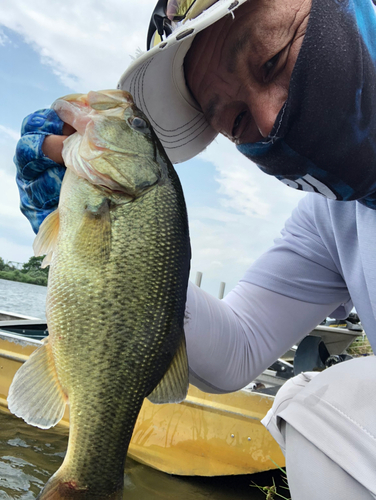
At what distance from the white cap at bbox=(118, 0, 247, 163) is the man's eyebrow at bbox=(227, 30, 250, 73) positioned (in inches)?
5.8

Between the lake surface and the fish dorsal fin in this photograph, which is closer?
the fish dorsal fin

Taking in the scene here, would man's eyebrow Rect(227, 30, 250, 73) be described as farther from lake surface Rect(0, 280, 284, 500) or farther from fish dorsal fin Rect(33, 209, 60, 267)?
lake surface Rect(0, 280, 284, 500)

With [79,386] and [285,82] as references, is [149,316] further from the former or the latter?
[285,82]

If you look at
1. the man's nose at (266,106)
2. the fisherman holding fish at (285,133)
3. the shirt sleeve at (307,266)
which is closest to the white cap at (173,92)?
the fisherman holding fish at (285,133)

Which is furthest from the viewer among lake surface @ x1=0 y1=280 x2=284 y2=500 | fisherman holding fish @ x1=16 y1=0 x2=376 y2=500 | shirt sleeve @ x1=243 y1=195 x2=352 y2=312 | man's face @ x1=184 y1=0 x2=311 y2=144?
lake surface @ x1=0 y1=280 x2=284 y2=500

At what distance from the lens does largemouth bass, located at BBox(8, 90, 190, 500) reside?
1.25 metres

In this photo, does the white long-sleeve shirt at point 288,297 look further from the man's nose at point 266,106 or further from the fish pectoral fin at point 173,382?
the man's nose at point 266,106

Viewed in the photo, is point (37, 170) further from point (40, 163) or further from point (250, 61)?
point (250, 61)

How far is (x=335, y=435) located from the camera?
1.24 m

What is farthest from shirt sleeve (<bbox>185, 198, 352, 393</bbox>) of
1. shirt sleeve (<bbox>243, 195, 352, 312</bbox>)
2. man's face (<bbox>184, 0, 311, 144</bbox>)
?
man's face (<bbox>184, 0, 311, 144</bbox>)

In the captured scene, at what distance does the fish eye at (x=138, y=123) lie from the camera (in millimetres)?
1438

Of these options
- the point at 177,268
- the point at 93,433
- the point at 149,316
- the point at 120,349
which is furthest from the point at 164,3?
the point at 93,433

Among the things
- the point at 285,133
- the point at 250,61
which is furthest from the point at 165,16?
the point at 285,133

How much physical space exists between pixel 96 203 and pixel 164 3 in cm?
87
